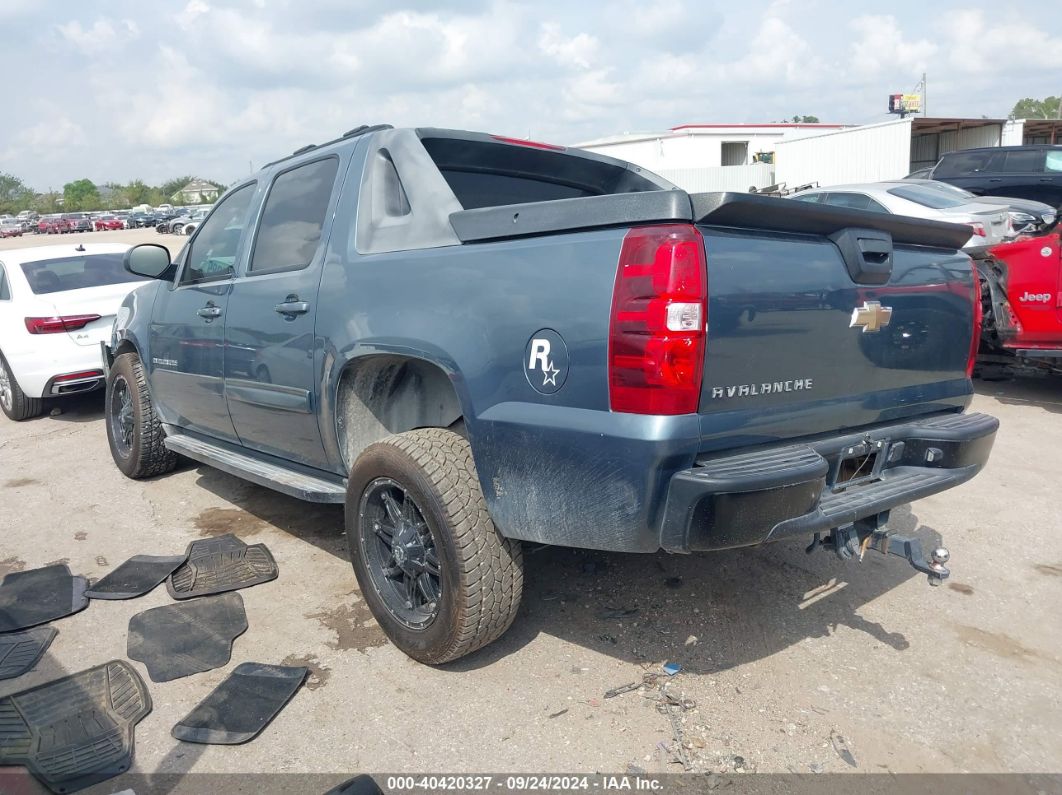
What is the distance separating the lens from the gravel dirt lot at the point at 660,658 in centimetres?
262

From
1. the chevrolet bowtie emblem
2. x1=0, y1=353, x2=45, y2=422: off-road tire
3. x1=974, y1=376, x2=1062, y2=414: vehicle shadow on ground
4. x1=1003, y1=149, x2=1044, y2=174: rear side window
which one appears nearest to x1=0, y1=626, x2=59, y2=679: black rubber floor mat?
the chevrolet bowtie emblem

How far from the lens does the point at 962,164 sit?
1495 cm

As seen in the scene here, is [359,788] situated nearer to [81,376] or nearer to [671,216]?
[671,216]

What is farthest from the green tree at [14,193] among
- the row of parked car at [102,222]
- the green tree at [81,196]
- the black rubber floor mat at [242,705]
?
the black rubber floor mat at [242,705]

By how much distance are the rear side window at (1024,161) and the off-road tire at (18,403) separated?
50.5 feet

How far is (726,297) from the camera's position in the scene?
2.40 meters

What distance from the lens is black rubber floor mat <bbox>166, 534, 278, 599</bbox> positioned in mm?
3822

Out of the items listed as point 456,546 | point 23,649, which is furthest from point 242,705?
point 23,649

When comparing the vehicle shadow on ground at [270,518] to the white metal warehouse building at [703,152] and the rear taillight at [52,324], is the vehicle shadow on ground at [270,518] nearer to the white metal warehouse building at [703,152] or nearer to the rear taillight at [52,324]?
the rear taillight at [52,324]

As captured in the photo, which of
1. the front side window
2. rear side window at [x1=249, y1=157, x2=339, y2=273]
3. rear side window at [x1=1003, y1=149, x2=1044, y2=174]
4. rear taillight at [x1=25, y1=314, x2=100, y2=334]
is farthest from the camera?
rear side window at [x1=1003, y1=149, x2=1044, y2=174]

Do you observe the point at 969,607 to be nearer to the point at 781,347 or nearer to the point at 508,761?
the point at 781,347

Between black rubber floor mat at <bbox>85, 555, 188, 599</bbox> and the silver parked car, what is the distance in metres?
7.90

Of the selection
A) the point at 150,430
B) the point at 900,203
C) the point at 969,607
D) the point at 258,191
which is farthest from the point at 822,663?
the point at 900,203

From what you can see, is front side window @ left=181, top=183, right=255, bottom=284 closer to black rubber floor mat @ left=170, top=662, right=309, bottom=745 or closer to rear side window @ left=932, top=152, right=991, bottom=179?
black rubber floor mat @ left=170, top=662, right=309, bottom=745
